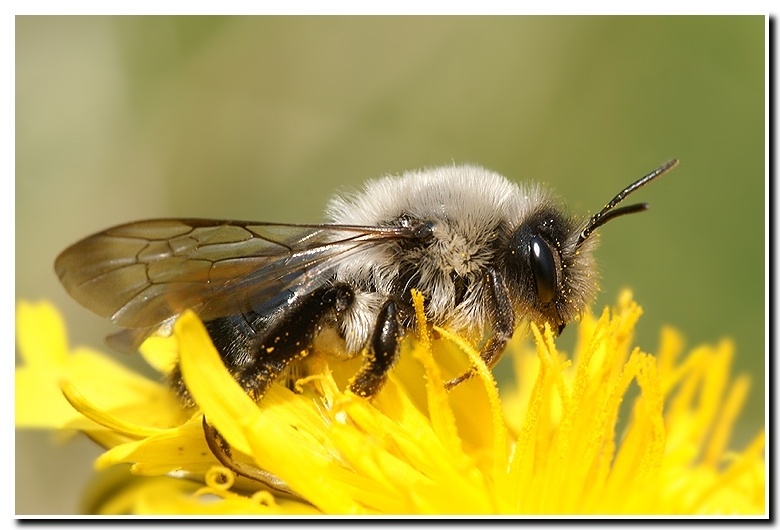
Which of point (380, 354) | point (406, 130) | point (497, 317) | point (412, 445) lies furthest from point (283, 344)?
point (406, 130)

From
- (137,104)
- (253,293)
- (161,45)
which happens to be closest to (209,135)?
(137,104)

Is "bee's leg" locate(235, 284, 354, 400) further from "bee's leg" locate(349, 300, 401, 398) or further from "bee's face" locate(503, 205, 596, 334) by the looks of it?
"bee's face" locate(503, 205, 596, 334)

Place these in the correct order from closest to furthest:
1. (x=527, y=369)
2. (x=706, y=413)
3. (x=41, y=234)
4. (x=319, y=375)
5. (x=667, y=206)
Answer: (x=319, y=375), (x=706, y=413), (x=527, y=369), (x=41, y=234), (x=667, y=206)

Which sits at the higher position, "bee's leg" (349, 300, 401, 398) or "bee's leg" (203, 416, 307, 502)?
"bee's leg" (349, 300, 401, 398)

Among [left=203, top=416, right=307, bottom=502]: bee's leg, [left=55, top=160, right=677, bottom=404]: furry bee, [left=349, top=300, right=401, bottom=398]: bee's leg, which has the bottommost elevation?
[left=203, top=416, right=307, bottom=502]: bee's leg

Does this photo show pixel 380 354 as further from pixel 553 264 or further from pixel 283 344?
pixel 553 264

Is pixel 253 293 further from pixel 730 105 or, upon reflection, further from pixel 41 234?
pixel 730 105

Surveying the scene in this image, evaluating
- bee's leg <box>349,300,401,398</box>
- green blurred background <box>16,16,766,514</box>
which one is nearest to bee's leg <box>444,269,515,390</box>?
bee's leg <box>349,300,401,398</box>
